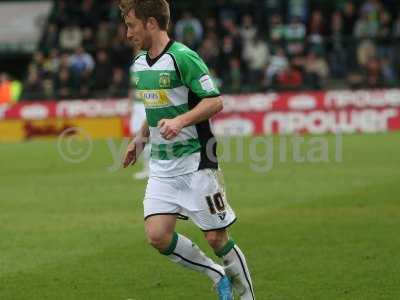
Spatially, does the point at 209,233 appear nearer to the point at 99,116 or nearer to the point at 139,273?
the point at 139,273

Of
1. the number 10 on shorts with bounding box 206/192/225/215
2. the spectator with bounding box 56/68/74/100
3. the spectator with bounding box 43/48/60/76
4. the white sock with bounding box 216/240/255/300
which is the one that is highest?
the number 10 on shorts with bounding box 206/192/225/215

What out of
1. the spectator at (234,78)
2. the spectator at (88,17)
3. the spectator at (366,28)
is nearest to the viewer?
the spectator at (234,78)

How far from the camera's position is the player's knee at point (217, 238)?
7535 millimetres

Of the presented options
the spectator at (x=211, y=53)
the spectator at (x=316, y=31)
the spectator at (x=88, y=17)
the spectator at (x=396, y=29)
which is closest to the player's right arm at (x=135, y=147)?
the spectator at (x=211, y=53)

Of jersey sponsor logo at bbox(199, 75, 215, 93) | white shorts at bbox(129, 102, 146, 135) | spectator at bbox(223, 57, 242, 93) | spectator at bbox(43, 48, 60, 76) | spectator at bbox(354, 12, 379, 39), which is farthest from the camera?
spectator at bbox(43, 48, 60, 76)

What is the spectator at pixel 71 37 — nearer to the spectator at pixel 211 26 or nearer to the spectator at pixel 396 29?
the spectator at pixel 211 26

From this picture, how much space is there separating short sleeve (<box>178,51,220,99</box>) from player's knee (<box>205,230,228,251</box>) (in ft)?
3.23

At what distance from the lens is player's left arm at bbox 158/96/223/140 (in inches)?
276

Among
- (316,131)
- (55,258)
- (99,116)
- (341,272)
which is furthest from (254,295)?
(99,116)

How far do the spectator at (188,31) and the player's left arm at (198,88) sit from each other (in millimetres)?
22372

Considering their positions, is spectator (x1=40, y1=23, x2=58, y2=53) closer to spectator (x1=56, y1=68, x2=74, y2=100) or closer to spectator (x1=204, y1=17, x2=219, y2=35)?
spectator (x1=56, y1=68, x2=74, y2=100)

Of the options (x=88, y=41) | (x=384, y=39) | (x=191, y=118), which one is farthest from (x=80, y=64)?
(x=191, y=118)

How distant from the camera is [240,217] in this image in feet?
43.4

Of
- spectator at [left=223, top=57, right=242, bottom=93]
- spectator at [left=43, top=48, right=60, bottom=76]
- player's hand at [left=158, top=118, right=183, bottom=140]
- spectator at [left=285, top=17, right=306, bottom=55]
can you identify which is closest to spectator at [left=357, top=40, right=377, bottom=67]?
spectator at [left=285, top=17, right=306, bottom=55]
